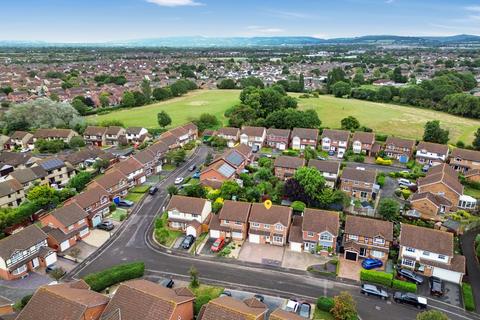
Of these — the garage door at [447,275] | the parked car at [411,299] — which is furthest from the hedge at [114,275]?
the garage door at [447,275]

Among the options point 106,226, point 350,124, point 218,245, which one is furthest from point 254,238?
point 350,124

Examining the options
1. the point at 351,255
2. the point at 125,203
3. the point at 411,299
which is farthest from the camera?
the point at 125,203

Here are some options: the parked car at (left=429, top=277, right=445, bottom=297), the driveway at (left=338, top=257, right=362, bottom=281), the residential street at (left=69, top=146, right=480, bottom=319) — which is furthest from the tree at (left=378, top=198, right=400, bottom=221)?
the residential street at (left=69, top=146, right=480, bottom=319)

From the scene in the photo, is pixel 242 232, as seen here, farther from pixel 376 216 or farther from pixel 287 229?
pixel 376 216

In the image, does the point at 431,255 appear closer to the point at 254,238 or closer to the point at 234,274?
the point at 254,238

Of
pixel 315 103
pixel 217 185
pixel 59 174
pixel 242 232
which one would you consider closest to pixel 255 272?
pixel 242 232

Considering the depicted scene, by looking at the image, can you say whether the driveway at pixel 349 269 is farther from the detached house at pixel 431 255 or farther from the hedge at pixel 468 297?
the hedge at pixel 468 297
